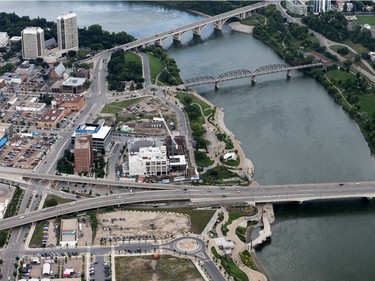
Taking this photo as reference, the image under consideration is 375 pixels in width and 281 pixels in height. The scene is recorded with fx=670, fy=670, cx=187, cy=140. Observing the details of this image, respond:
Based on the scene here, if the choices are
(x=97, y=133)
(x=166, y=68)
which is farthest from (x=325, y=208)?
(x=166, y=68)

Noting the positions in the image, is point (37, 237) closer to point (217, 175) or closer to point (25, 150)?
point (25, 150)

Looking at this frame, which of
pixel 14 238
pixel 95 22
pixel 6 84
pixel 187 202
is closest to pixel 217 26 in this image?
pixel 95 22

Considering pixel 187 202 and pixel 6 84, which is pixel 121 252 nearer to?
pixel 187 202

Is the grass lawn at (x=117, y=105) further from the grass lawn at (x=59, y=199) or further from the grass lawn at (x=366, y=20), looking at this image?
the grass lawn at (x=366, y=20)

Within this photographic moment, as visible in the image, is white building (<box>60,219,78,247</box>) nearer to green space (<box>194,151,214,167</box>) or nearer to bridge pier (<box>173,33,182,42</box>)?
green space (<box>194,151,214,167</box>)

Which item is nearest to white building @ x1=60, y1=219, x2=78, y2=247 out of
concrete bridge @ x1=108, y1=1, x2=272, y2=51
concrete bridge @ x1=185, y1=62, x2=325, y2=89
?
concrete bridge @ x1=185, y1=62, x2=325, y2=89

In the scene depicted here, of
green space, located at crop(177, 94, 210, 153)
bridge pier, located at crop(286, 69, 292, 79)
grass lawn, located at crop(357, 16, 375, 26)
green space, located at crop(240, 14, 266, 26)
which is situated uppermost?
grass lawn, located at crop(357, 16, 375, 26)
